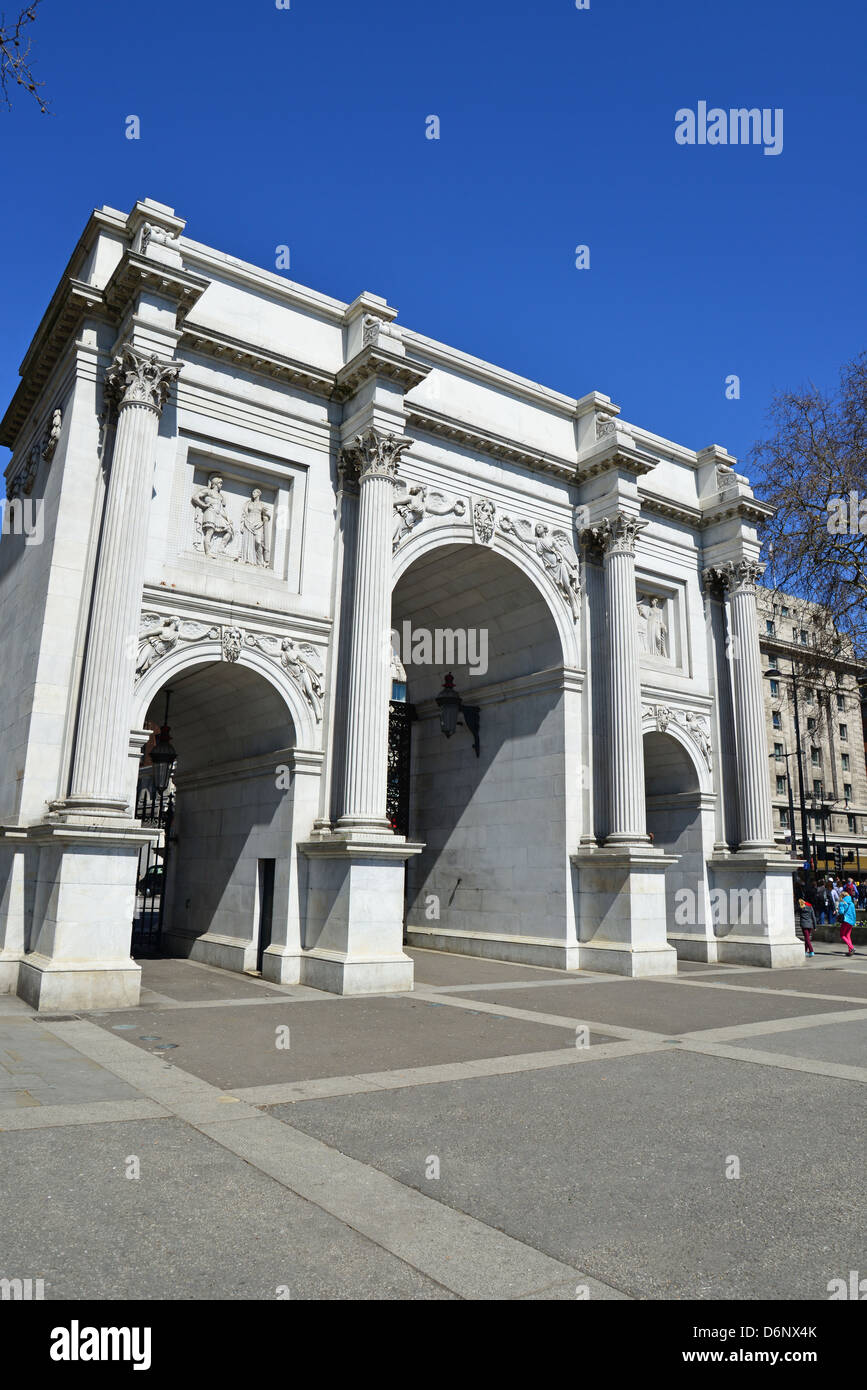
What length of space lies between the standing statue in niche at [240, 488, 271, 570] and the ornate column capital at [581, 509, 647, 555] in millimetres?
8656

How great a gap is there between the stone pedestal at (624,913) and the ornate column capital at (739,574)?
9113mm

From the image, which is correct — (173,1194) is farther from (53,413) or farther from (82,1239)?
(53,413)

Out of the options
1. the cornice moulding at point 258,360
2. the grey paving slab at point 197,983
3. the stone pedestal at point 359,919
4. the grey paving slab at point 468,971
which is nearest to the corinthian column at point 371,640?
the stone pedestal at point 359,919

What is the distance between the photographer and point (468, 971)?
63.2 feet

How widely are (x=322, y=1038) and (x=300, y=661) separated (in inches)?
329

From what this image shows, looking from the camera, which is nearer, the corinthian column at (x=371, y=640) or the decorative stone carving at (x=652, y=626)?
the corinthian column at (x=371, y=640)

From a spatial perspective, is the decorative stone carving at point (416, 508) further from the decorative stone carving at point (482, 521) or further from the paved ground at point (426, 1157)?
the paved ground at point (426, 1157)

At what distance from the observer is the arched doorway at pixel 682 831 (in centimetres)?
2344

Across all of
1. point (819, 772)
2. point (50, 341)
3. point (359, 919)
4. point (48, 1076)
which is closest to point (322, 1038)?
point (48, 1076)

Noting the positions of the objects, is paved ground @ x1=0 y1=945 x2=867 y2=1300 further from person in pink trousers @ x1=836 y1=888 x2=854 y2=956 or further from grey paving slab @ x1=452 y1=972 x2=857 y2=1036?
person in pink trousers @ x1=836 y1=888 x2=854 y2=956

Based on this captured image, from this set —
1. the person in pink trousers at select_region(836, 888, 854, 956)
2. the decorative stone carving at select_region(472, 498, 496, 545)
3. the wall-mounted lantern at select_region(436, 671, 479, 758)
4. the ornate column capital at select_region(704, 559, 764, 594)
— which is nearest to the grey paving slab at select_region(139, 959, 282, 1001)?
the wall-mounted lantern at select_region(436, 671, 479, 758)

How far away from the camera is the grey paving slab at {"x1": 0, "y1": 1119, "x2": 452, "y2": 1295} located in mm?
3975

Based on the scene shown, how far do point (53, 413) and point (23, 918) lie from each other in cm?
974
